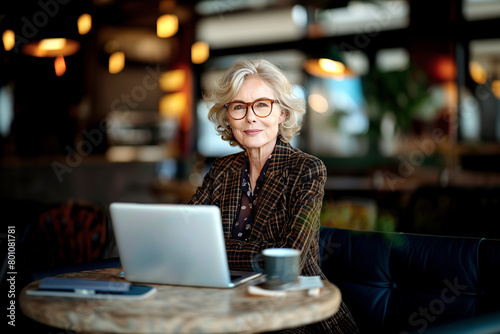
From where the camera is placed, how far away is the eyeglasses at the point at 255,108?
1.98 meters

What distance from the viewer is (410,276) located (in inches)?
75.9

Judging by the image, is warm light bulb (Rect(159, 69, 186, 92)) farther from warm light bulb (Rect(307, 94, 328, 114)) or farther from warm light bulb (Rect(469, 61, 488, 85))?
warm light bulb (Rect(469, 61, 488, 85))

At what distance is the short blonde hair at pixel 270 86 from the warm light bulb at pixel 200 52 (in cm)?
705

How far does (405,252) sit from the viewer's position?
196 centimetres

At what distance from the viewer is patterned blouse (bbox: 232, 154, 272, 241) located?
196 cm

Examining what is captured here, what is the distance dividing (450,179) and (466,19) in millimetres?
1846

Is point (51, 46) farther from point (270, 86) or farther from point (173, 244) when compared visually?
point (173, 244)

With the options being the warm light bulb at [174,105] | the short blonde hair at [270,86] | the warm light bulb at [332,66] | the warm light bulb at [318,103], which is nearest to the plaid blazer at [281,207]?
the short blonde hair at [270,86]

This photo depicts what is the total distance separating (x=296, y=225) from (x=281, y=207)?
0.60 feet

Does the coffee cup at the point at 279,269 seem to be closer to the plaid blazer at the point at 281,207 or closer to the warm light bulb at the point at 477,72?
the plaid blazer at the point at 281,207

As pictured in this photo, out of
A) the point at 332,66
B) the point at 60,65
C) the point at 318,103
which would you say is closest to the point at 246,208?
the point at 332,66

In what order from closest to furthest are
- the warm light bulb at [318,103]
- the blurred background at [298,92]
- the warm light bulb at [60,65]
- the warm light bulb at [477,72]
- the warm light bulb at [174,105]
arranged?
1. the blurred background at [298,92]
2. the warm light bulb at [60,65]
3. the warm light bulb at [477,72]
4. the warm light bulb at [318,103]
5. the warm light bulb at [174,105]

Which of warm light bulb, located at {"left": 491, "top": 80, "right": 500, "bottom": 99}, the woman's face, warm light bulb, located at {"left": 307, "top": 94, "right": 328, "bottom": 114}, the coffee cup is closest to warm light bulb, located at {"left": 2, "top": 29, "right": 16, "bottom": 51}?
the woman's face

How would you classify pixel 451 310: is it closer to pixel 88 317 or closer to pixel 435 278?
pixel 435 278
